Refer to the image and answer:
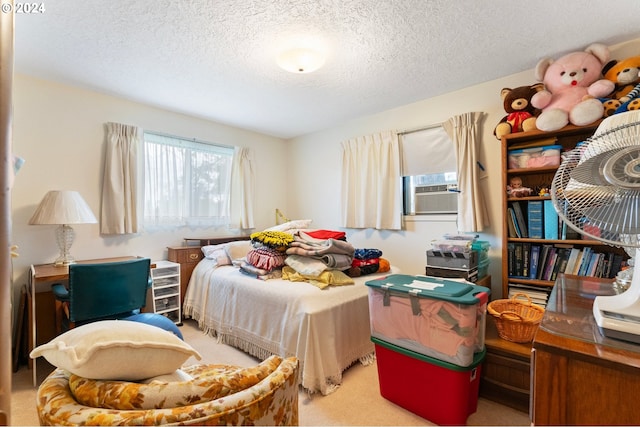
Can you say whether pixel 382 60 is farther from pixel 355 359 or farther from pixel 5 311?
pixel 5 311

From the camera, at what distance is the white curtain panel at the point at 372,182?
3178mm

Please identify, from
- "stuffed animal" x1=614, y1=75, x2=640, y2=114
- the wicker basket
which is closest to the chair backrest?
the wicker basket

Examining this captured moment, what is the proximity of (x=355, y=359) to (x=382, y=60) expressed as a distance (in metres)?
2.29

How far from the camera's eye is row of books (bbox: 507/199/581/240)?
2.00 metres

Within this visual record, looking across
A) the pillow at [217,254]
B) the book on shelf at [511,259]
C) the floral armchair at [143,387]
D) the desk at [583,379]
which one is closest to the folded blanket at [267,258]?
the pillow at [217,254]

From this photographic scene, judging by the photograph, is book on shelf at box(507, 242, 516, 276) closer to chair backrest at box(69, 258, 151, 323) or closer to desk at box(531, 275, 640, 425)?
desk at box(531, 275, 640, 425)

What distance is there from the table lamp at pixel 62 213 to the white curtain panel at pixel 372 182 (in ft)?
8.59

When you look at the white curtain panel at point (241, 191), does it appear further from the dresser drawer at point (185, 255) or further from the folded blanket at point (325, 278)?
the folded blanket at point (325, 278)

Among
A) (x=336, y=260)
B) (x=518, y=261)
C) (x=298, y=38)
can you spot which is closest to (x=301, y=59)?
(x=298, y=38)

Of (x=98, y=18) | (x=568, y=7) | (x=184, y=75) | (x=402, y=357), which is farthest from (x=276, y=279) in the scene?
(x=568, y=7)

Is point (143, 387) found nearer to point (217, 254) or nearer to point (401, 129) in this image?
point (217, 254)

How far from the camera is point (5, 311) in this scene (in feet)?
2.08

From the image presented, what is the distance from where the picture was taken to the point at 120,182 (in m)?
2.79

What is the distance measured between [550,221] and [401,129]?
1.68m
